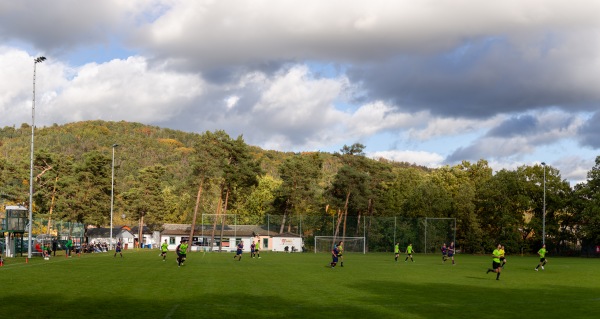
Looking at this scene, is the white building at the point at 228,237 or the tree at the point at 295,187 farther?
the tree at the point at 295,187

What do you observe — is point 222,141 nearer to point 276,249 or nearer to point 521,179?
point 276,249

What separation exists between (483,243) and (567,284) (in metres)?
62.0

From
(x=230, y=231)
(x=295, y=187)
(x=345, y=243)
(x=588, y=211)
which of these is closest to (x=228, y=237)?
(x=230, y=231)

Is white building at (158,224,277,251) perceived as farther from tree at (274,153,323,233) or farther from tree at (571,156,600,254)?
tree at (571,156,600,254)

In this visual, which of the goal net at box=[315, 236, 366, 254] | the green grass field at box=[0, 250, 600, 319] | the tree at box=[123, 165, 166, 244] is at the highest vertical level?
the tree at box=[123, 165, 166, 244]

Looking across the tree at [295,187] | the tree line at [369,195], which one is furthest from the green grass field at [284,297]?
the tree at [295,187]

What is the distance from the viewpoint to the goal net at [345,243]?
88500 millimetres

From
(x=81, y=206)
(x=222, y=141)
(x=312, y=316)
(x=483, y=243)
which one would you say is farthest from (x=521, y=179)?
(x=312, y=316)

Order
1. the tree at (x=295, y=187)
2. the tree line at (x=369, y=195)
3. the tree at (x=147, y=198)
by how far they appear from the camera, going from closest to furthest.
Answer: the tree line at (x=369, y=195) < the tree at (x=295, y=187) < the tree at (x=147, y=198)

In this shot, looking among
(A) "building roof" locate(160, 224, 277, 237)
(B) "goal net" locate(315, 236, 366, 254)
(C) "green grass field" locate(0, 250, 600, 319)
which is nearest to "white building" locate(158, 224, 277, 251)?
(A) "building roof" locate(160, 224, 277, 237)

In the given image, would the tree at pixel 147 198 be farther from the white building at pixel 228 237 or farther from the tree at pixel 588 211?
the tree at pixel 588 211

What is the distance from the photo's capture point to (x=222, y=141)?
95.6 metres

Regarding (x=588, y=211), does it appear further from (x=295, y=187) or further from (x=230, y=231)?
(x=230, y=231)

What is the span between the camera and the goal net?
3484 inches
